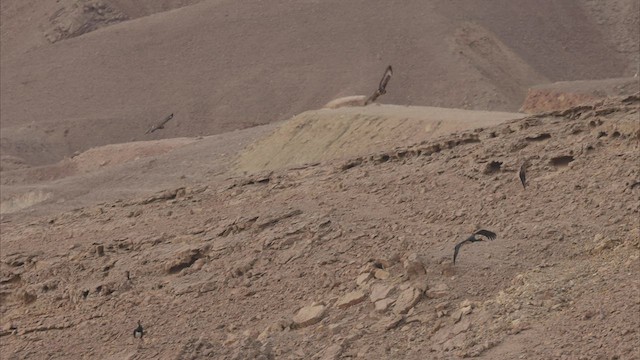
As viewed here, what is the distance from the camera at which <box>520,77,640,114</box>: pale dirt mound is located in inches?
1339

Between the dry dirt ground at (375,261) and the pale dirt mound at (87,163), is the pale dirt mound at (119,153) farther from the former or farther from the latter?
the dry dirt ground at (375,261)

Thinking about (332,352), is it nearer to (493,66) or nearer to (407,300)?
(407,300)

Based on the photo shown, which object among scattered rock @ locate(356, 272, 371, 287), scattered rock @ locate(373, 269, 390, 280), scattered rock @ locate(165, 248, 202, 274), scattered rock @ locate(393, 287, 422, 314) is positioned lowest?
scattered rock @ locate(165, 248, 202, 274)

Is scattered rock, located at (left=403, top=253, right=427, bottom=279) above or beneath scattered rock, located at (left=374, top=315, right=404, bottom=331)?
above

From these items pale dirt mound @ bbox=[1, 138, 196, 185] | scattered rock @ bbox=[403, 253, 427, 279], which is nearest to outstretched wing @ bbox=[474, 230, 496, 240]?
scattered rock @ bbox=[403, 253, 427, 279]

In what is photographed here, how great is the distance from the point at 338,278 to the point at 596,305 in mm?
3034

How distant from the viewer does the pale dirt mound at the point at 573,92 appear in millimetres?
34000

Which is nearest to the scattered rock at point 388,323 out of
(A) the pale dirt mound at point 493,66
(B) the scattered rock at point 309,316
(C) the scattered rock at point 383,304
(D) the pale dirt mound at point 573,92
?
(C) the scattered rock at point 383,304

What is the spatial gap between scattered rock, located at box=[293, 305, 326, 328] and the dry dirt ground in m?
0.02

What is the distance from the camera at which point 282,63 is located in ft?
162

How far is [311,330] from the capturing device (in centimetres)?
1460

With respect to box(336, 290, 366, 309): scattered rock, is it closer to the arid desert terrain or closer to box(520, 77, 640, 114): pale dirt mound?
the arid desert terrain

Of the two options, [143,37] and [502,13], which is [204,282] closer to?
[502,13]

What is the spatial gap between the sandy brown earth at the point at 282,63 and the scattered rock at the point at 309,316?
1066 inches
